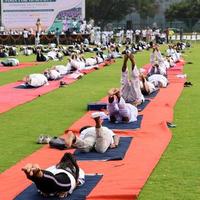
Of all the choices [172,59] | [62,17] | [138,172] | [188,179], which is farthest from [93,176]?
[62,17]

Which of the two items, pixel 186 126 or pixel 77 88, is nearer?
pixel 186 126

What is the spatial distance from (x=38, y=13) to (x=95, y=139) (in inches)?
1347

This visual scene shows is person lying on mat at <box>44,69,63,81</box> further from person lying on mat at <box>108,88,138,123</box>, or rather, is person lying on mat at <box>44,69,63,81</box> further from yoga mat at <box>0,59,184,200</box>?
person lying on mat at <box>108,88,138,123</box>

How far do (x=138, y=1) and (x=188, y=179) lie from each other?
2322 inches

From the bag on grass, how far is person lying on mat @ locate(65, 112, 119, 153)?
0.44ft

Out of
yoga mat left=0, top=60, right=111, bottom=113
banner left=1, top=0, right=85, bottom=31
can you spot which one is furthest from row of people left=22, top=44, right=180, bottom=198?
banner left=1, top=0, right=85, bottom=31

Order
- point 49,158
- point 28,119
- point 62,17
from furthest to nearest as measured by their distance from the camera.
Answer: point 62,17 < point 28,119 < point 49,158

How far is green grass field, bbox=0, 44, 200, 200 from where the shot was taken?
539cm

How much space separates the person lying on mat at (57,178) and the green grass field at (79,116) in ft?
2.07

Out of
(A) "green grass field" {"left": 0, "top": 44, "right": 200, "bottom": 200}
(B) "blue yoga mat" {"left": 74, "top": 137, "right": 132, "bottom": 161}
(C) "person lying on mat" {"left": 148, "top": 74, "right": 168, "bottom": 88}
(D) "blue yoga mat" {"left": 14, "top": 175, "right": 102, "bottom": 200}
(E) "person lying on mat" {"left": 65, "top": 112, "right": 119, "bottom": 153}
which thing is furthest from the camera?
(C) "person lying on mat" {"left": 148, "top": 74, "right": 168, "bottom": 88}

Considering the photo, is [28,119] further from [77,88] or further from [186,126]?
[77,88]

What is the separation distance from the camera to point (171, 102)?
34.4 ft

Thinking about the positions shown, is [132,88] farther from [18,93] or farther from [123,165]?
[123,165]

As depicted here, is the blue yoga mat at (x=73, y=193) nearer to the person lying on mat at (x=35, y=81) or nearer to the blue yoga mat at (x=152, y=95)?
the blue yoga mat at (x=152, y=95)
